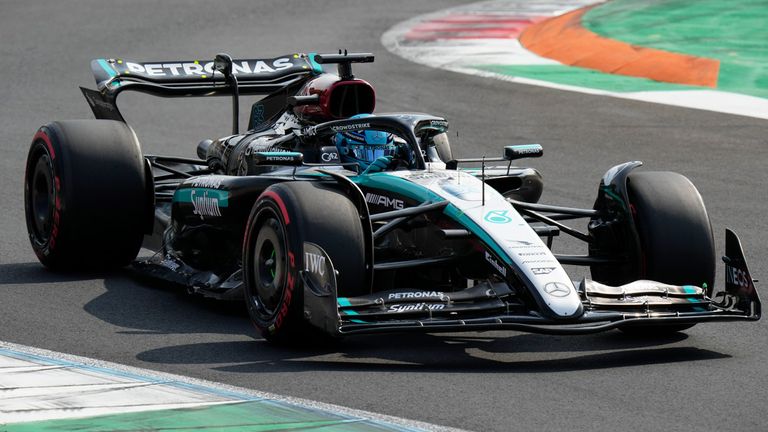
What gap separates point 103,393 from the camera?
6340mm

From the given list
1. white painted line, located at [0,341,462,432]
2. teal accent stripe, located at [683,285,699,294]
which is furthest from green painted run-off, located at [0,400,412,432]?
teal accent stripe, located at [683,285,699,294]

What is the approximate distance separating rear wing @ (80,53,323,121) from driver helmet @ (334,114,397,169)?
5.27 ft

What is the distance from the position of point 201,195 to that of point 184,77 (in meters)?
2.08

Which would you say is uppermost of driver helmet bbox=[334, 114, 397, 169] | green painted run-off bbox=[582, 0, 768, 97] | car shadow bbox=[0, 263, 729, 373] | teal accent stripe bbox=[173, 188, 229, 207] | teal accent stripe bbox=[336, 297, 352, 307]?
driver helmet bbox=[334, 114, 397, 169]

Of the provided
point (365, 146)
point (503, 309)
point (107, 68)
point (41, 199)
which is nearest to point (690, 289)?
point (503, 309)

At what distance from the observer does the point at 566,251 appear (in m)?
10.7

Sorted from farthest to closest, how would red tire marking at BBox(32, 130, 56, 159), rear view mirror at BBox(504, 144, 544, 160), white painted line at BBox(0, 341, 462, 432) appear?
1. red tire marking at BBox(32, 130, 56, 159)
2. rear view mirror at BBox(504, 144, 544, 160)
3. white painted line at BBox(0, 341, 462, 432)

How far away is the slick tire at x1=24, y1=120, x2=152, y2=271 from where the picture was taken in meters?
9.40

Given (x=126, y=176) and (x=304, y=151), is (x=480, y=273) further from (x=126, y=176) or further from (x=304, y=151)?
(x=126, y=176)

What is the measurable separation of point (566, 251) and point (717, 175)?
124 inches

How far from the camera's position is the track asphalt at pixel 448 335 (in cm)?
644

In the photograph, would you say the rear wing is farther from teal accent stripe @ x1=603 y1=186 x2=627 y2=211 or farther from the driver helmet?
teal accent stripe @ x1=603 y1=186 x2=627 y2=211

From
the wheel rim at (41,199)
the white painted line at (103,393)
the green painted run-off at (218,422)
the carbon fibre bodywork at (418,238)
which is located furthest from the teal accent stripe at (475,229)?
the wheel rim at (41,199)

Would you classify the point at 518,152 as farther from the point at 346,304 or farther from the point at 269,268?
the point at 346,304
